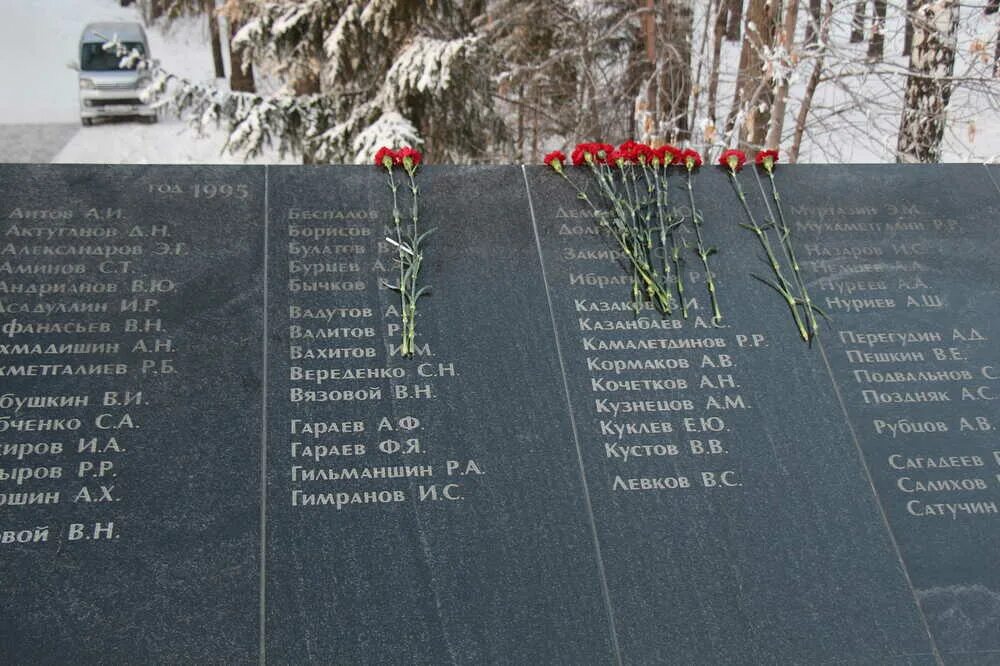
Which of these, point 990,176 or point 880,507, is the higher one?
point 990,176

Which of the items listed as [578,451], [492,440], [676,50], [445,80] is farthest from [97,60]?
[578,451]

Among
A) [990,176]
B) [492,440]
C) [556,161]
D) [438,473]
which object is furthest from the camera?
[990,176]

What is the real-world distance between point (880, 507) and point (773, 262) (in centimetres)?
120

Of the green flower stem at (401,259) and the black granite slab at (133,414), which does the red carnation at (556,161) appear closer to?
the green flower stem at (401,259)

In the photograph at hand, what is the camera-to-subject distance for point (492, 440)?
399cm

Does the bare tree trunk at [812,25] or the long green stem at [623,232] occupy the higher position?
the bare tree trunk at [812,25]

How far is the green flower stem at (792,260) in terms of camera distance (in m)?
4.54

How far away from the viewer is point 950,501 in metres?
4.02

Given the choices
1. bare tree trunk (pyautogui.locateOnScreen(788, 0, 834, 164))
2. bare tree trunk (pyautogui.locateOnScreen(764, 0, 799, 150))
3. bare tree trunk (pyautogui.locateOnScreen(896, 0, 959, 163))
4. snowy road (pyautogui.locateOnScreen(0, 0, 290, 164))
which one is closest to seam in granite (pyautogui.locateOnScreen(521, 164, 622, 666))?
bare tree trunk (pyautogui.locateOnScreen(764, 0, 799, 150))

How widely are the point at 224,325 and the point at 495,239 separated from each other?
1.18 m

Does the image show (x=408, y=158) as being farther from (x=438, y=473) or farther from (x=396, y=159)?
(x=438, y=473)

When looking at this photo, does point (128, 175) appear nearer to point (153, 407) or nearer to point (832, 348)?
point (153, 407)

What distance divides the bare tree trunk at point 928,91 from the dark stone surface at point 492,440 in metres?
5.72

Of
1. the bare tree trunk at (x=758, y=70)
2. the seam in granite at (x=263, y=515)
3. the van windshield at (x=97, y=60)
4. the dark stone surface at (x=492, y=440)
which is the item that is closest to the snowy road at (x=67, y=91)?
the van windshield at (x=97, y=60)
